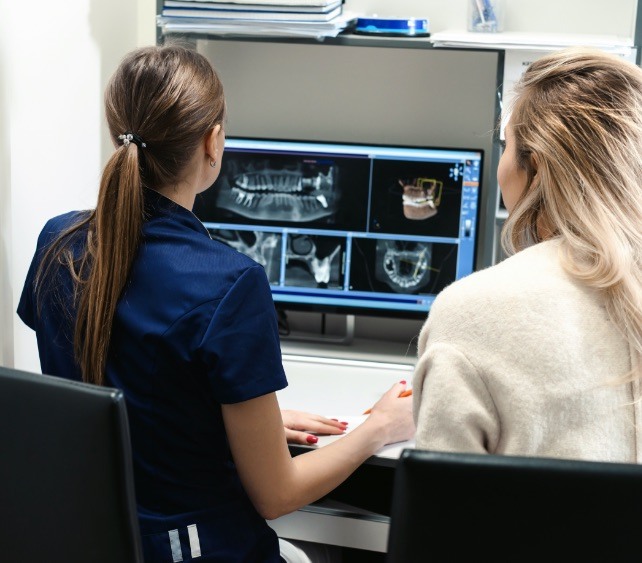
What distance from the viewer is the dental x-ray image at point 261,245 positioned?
7.30 ft

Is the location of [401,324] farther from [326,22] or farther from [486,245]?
[326,22]

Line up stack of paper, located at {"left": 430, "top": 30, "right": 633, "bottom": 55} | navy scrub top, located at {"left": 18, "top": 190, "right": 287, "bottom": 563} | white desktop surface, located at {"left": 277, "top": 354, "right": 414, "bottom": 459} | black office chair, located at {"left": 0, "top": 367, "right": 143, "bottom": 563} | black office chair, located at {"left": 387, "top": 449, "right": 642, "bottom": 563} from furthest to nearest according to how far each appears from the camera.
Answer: stack of paper, located at {"left": 430, "top": 30, "right": 633, "bottom": 55}, white desktop surface, located at {"left": 277, "top": 354, "right": 414, "bottom": 459}, navy scrub top, located at {"left": 18, "top": 190, "right": 287, "bottom": 563}, black office chair, located at {"left": 0, "top": 367, "right": 143, "bottom": 563}, black office chair, located at {"left": 387, "top": 449, "right": 642, "bottom": 563}

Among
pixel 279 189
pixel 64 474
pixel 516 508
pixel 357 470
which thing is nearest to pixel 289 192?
pixel 279 189

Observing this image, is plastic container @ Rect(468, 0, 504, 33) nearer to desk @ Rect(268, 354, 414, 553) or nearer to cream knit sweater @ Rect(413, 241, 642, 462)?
desk @ Rect(268, 354, 414, 553)

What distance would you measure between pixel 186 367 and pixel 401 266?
3.53ft

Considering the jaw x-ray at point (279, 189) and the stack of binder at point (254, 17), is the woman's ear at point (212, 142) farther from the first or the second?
the jaw x-ray at point (279, 189)

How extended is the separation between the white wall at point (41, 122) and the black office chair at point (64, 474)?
883mm

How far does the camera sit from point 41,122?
192 centimetres

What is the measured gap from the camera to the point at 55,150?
6.52 feet

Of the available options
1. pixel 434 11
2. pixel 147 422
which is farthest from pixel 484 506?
pixel 434 11

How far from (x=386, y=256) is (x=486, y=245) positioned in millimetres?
246

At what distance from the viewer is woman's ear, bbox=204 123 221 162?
1.34m

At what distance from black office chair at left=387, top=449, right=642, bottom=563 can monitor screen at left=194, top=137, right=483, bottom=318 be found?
53.3 inches

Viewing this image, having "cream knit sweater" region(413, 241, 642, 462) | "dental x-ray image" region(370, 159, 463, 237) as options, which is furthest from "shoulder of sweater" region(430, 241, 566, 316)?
"dental x-ray image" region(370, 159, 463, 237)
